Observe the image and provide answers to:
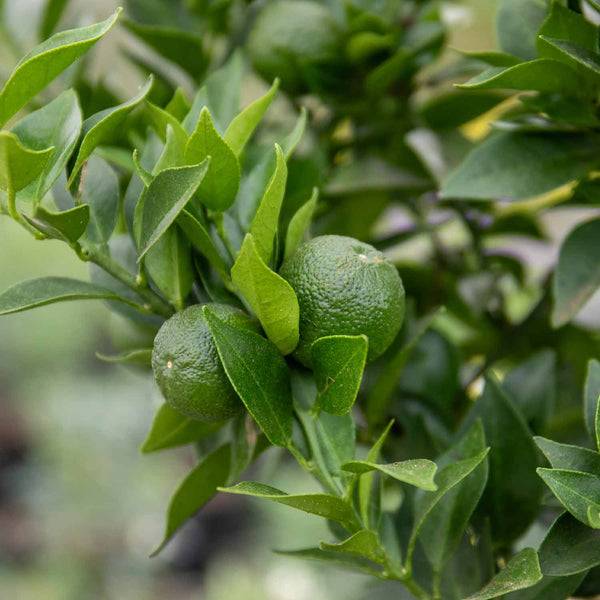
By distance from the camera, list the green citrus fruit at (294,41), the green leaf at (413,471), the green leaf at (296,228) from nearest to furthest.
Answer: the green leaf at (413,471) < the green leaf at (296,228) < the green citrus fruit at (294,41)

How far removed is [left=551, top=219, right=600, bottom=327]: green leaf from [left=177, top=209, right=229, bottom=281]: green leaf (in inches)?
9.1

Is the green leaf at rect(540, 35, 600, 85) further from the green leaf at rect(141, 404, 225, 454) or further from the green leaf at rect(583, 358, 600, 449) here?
the green leaf at rect(141, 404, 225, 454)

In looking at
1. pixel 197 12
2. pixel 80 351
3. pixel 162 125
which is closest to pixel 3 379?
pixel 80 351

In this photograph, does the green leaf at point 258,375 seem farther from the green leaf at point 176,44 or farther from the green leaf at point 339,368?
the green leaf at point 176,44

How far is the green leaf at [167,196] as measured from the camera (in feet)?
1.17

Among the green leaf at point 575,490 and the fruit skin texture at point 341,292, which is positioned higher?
the fruit skin texture at point 341,292

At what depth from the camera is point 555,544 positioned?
0.37 metres

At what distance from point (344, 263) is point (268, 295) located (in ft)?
0.17

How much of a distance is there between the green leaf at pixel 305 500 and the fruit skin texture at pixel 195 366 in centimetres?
5

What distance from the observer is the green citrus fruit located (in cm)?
60

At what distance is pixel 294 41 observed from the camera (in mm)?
598

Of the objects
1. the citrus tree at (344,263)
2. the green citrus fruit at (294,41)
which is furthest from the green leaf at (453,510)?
the green citrus fruit at (294,41)

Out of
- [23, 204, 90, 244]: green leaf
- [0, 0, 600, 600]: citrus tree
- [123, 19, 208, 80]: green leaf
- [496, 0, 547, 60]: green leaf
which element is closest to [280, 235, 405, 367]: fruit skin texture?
[0, 0, 600, 600]: citrus tree

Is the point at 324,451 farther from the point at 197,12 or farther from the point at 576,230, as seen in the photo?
the point at 197,12
